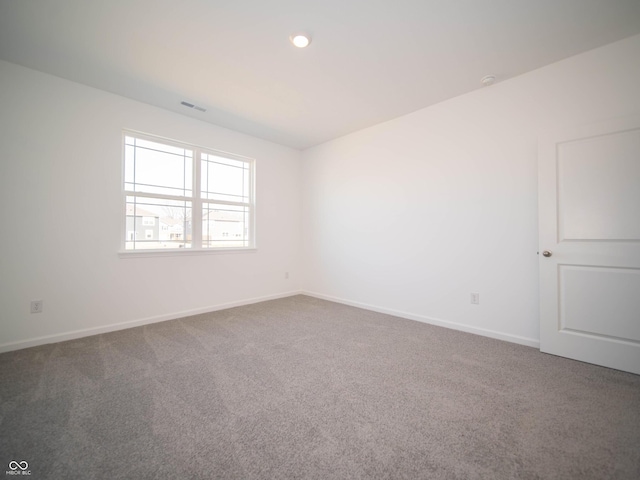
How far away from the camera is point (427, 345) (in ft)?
8.82

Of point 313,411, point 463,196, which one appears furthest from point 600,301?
point 313,411

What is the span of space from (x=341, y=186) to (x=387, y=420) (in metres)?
3.43

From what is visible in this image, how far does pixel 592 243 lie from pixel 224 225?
167 inches

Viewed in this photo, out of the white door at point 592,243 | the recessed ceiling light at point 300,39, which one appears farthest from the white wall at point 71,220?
the white door at point 592,243

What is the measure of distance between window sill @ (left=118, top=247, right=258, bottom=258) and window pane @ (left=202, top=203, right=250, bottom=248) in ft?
0.38

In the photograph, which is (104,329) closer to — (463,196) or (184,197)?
(184,197)

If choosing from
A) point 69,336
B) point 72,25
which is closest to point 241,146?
point 72,25

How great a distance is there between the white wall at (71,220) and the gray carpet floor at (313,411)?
1.45 feet

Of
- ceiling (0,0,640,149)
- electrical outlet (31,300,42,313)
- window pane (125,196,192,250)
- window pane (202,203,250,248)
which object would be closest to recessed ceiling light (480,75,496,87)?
ceiling (0,0,640,149)

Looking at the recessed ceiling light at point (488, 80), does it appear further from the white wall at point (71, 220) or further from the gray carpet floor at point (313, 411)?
the white wall at point (71, 220)

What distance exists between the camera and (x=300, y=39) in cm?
222

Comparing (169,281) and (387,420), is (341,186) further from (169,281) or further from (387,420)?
(387,420)

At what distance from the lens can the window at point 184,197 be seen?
10.9ft

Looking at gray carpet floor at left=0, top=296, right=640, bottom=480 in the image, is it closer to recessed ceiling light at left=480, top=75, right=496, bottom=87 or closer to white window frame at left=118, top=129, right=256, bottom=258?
white window frame at left=118, top=129, right=256, bottom=258
